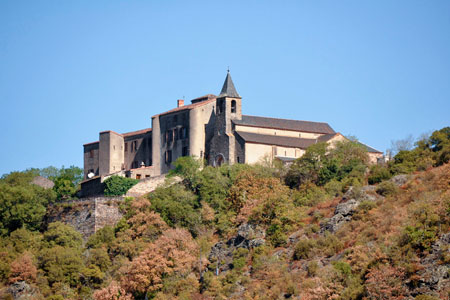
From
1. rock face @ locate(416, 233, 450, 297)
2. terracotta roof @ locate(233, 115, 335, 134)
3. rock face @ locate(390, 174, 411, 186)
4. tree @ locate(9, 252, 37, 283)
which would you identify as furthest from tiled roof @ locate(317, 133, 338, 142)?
rock face @ locate(416, 233, 450, 297)

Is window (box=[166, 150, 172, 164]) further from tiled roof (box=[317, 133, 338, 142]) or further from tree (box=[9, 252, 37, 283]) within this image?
tree (box=[9, 252, 37, 283])

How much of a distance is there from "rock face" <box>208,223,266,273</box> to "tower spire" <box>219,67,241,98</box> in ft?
60.8

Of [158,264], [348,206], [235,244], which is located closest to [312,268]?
[348,206]

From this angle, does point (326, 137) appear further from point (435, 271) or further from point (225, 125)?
point (435, 271)

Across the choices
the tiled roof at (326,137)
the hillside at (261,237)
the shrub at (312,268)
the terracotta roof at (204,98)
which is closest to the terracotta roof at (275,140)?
the tiled roof at (326,137)

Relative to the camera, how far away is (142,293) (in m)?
60.4

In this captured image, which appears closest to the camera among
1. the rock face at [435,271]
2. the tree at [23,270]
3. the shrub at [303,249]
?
the rock face at [435,271]

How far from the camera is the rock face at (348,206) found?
60.7 metres

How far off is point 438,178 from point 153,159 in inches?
1239

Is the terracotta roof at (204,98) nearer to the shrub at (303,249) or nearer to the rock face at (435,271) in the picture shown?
the shrub at (303,249)

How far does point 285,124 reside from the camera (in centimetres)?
8350

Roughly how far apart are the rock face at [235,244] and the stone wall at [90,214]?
11.0 m

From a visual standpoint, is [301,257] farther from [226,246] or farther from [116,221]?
[116,221]

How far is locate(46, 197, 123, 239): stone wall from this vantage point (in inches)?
2832
